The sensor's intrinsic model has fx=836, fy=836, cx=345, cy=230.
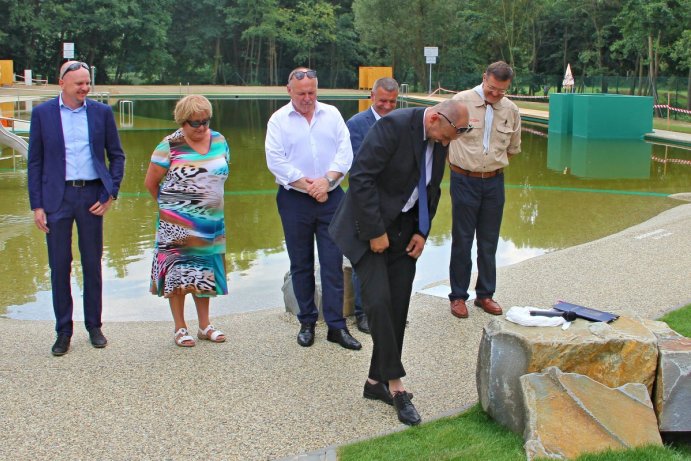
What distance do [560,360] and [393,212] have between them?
3.55 feet

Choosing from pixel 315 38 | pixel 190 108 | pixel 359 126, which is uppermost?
pixel 315 38

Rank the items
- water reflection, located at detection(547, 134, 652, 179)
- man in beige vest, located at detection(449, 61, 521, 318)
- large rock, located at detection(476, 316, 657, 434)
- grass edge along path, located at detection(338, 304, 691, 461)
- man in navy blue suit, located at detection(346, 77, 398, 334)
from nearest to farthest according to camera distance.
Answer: grass edge along path, located at detection(338, 304, 691, 461) → large rock, located at detection(476, 316, 657, 434) → man in navy blue suit, located at detection(346, 77, 398, 334) → man in beige vest, located at detection(449, 61, 521, 318) → water reflection, located at detection(547, 134, 652, 179)

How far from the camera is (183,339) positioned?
5.34 metres

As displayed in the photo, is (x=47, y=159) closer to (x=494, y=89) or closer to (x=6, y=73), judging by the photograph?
(x=494, y=89)

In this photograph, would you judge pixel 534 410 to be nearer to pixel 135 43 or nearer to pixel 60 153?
pixel 60 153

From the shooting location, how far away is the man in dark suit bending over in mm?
4090

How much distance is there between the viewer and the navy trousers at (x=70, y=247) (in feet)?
16.5

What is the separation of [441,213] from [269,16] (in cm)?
4586

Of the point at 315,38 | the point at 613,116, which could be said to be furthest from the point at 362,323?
the point at 315,38

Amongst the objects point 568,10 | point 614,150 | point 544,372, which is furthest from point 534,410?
point 568,10

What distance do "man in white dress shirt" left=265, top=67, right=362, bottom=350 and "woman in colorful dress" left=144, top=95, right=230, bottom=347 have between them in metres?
0.39

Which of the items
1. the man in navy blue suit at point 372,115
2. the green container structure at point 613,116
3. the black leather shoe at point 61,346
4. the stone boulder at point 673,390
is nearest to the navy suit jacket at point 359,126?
the man in navy blue suit at point 372,115

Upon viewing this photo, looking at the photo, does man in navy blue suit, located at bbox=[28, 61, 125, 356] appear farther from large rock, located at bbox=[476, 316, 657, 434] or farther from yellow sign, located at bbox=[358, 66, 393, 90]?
yellow sign, located at bbox=[358, 66, 393, 90]

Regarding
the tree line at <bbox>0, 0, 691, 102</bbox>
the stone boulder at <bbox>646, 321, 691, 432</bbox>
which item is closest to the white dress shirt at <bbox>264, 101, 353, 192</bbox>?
the stone boulder at <bbox>646, 321, 691, 432</bbox>
